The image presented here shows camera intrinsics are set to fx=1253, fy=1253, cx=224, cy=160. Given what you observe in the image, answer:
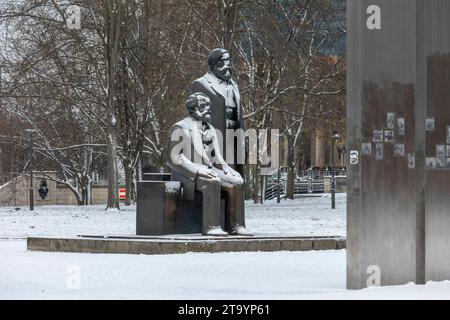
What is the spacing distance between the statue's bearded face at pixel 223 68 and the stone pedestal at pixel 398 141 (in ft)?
24.8

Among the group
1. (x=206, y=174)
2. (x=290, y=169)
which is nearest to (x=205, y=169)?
(x=206, y=174)

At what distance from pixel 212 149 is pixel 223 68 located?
145 centimetres

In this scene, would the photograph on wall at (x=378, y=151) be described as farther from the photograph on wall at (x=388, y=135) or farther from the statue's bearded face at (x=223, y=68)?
the statue's bearded face at (x=223, y=68)

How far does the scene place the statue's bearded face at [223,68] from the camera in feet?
69.6

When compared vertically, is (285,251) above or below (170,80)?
below

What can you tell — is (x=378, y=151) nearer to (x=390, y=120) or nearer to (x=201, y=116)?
(x=390, y=120)

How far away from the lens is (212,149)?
20.8 m

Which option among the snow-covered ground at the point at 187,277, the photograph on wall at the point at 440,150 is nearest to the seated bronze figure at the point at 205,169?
the snow-covered ground at the point at 187,277

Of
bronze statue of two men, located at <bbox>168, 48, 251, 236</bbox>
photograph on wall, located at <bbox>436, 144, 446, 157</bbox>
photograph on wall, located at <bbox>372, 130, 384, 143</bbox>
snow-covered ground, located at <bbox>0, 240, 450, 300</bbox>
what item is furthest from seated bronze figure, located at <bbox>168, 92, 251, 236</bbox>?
photograph on wall, located at <bbox>372, 130, 384, 143</bbox>

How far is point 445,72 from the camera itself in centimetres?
1409
